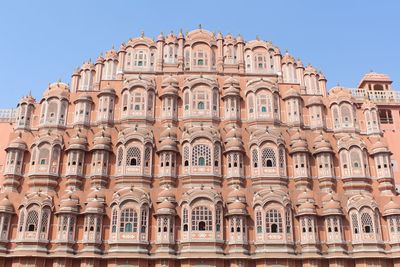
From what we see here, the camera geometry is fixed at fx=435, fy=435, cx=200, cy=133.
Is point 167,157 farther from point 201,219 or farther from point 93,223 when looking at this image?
point 93,223

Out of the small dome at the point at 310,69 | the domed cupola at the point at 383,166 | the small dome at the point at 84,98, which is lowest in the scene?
the domed cupola at the point at 383,166

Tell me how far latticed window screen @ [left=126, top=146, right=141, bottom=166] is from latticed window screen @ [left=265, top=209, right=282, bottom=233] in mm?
10164

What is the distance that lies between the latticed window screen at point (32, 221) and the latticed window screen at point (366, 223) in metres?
22.7

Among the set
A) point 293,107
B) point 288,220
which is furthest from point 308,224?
point 293,107

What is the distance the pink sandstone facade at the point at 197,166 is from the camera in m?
29.6

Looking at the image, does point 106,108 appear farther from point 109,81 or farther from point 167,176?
point 167,176

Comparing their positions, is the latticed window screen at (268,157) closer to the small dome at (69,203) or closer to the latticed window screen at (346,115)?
the latticed window screen at (346,115)

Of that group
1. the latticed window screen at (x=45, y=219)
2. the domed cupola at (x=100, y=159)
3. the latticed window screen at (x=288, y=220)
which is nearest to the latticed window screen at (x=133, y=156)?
the domed cupola at (x=100, y=159)

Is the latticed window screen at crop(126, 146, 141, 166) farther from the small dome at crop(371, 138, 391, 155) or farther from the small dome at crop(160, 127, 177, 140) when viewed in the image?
the small dome at crop(371, 138, 391, 155)

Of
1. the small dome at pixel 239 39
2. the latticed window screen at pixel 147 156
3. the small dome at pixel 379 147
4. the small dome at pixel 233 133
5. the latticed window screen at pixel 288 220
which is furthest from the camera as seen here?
the small dome at pixel 239 39

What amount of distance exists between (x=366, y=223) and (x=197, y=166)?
498 inches

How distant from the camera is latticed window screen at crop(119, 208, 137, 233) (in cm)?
2988

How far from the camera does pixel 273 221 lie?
3056cm

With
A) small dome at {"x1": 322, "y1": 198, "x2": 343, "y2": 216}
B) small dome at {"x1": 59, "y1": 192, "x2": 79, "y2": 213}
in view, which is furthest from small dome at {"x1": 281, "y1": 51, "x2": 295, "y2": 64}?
small dome at {"x1": 59, "y1": 192, "x2": 79, "y2": 213}
